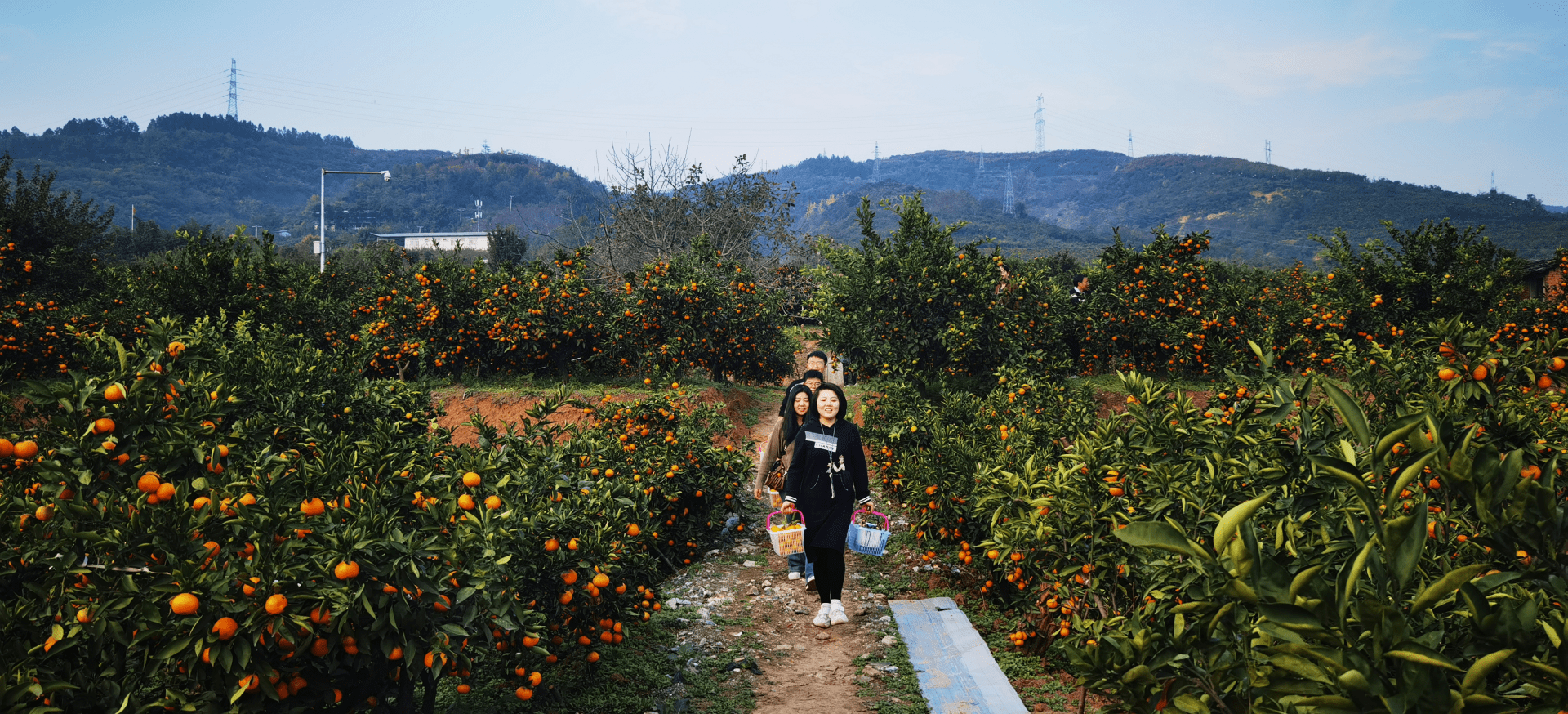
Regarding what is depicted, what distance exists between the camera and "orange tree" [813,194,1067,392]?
8.98 m

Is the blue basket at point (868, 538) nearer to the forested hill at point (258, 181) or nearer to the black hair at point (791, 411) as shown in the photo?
the black hair at point (791, 411)

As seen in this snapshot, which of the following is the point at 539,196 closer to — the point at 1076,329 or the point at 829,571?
the point at 1076,329

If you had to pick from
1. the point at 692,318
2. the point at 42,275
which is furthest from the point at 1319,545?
the point at 42,275

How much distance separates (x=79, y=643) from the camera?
1801 millimetres

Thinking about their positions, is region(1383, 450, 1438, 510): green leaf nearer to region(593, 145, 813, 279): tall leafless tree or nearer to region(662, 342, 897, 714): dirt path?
region(662, 342, 897, 714): dirt path

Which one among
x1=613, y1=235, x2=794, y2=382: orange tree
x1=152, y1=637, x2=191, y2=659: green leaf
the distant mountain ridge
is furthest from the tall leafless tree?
the distant mountain ridge

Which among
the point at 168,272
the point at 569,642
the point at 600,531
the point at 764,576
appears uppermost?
the point at 168,272

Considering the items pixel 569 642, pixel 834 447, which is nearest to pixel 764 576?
pixel 834 447

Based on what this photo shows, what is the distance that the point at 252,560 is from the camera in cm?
197

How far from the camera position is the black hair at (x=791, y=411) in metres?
5.29

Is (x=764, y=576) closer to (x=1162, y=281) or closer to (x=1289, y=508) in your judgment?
(x=1289, y=508)

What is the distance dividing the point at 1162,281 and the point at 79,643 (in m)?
11.8

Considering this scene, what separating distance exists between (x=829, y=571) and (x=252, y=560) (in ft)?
10.4

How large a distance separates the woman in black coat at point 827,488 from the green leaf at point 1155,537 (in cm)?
363
